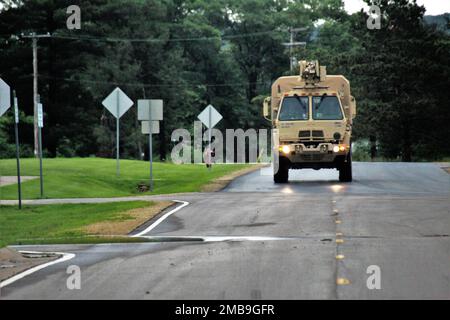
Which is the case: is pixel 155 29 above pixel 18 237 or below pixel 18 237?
above

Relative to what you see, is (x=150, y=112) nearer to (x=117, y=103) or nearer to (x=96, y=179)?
(x=117, y=103)

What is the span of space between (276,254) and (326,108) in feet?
52.2

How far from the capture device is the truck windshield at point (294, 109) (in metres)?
28.5

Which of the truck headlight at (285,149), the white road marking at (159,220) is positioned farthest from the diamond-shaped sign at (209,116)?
the white road marking at (159,220)

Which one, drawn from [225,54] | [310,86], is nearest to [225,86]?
[225,54]

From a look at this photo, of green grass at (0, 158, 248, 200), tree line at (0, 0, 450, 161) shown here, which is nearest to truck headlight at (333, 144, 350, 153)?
green grass at (0, 158, 248, 200)

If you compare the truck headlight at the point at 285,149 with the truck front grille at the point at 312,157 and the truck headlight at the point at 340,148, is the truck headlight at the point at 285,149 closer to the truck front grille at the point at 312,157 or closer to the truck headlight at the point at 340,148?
the truck front grille at the point at 312,157

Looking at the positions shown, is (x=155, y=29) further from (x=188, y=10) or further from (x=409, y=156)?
(x=409, y=156)

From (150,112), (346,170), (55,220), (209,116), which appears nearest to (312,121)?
(346,170)

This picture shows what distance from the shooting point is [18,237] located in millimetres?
18297

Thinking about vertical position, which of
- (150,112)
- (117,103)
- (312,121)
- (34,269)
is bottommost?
(34,269)

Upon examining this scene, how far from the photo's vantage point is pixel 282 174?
97.8 ft
